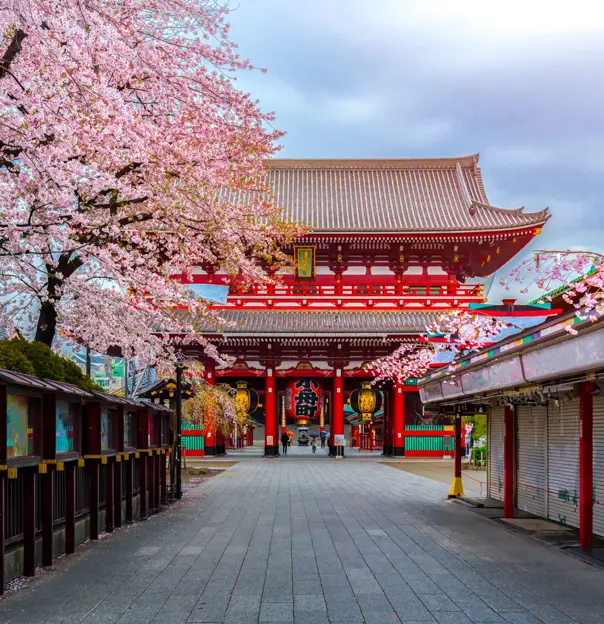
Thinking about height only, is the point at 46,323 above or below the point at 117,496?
above

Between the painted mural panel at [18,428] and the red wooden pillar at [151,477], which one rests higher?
the painted mural panel at [18,428]

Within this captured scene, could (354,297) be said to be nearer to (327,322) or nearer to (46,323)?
(327,322)

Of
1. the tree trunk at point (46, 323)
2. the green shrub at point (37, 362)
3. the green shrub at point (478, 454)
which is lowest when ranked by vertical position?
the green shrub at point (478, 454)

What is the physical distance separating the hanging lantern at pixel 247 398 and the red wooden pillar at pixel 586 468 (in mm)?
26162

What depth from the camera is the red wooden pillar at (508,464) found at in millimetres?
13875

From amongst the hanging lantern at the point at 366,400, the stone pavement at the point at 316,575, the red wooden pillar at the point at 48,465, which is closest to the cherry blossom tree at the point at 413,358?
the hanging lantern at the point at 366,400

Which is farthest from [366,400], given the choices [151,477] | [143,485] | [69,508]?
[69,508]

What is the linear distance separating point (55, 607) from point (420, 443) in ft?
99.8

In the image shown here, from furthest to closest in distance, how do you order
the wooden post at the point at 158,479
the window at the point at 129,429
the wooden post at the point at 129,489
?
1. the wooden post at the point at 158,479
2. the window at the point at 129,429
3. the wooden post at the point at 129,489

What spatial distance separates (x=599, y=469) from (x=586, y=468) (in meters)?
0.82

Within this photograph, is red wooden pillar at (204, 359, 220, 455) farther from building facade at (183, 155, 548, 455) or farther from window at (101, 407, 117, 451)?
window at (101, 407, 117, 451)

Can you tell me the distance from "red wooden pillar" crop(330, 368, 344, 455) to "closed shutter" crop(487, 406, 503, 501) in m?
18.6

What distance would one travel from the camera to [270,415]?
118ft

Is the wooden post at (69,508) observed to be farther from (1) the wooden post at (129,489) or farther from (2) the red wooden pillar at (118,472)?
(1) the wooden post at (129,489)
